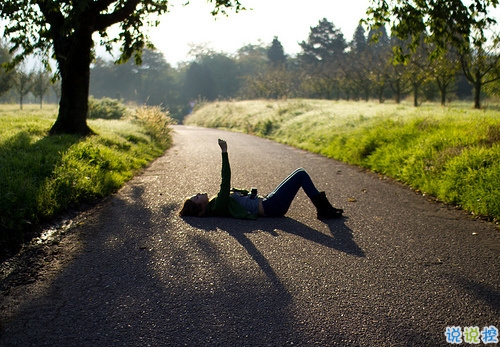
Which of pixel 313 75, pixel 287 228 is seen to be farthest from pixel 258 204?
pixel 313 75

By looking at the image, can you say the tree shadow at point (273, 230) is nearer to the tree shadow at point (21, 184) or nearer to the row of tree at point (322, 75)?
the tree shadow at point (21, 184)

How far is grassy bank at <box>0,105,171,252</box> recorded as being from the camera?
5.39 m

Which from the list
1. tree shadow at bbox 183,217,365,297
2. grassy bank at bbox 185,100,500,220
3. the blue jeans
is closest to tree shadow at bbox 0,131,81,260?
tree shadow at bbox 183,217,365,297

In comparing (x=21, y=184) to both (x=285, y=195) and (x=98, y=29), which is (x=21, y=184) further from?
(x=98, y=29)

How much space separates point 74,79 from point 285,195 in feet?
31.7

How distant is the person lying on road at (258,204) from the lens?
6.03 metres

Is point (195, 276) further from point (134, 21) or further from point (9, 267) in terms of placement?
point (134, 21)

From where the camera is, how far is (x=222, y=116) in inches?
1535

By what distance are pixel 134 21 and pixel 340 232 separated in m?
12.6

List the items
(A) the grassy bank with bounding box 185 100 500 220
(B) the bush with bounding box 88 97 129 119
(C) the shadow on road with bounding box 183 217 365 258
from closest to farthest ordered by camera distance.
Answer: (C) the shadow on road with bounding box 183 217 365 258 → (A) the grassy bank with bounding box 185 100 500 220 → (B) the bush with bounding box 88 97 129 119

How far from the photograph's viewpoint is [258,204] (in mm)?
6105

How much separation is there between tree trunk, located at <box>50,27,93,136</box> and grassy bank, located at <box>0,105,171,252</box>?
26.2 inches

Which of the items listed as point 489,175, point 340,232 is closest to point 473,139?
point 489,175

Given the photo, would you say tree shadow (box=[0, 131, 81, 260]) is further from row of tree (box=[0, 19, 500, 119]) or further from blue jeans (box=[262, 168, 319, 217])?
row of tree (box=[0, 19, 500, 119])
